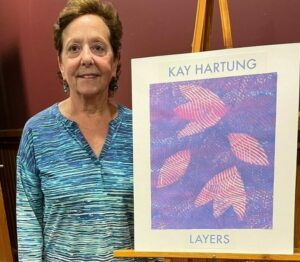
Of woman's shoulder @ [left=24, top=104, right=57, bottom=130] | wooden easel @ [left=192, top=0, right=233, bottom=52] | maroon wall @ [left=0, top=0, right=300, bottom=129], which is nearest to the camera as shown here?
wooden easel @ [left=192, top=0, right=233, bottom=52]

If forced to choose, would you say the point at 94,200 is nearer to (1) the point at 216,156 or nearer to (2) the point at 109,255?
(2) the point at 109,255

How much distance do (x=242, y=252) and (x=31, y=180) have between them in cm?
61

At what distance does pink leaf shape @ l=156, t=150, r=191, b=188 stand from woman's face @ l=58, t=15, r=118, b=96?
0.29m

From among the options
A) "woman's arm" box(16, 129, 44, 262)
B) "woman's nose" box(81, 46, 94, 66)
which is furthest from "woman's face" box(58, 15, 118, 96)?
"woman's arm" box(16, 129, 44, 262)

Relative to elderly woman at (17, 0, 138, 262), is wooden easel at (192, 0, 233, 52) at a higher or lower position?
higher

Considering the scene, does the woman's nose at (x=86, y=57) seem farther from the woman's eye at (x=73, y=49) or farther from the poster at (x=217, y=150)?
Result: the poster at (x=217, y=150)

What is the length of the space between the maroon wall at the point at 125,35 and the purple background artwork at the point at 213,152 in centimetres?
49

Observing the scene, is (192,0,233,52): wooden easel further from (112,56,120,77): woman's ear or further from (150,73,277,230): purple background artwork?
(112,56,120,77): woman's ear

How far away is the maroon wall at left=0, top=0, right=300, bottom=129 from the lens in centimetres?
139

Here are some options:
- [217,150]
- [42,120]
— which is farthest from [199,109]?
[42,120]

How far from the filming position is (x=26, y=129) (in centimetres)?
120

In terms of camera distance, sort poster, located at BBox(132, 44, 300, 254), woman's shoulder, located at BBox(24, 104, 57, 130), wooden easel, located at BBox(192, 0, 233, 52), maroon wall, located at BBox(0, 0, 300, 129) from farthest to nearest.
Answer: maroon wall, located at BBox(0, 0, 300, 129) < woman's shoulder, located at BBox(24, 104, 57, 130) < wooden easel, located at BBox(192, 0, 233, 52) < poster, located at BBox(132, 44, 300, 254)

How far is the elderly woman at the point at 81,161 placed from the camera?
1146mm

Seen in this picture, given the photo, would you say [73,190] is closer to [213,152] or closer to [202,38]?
[213,152]
